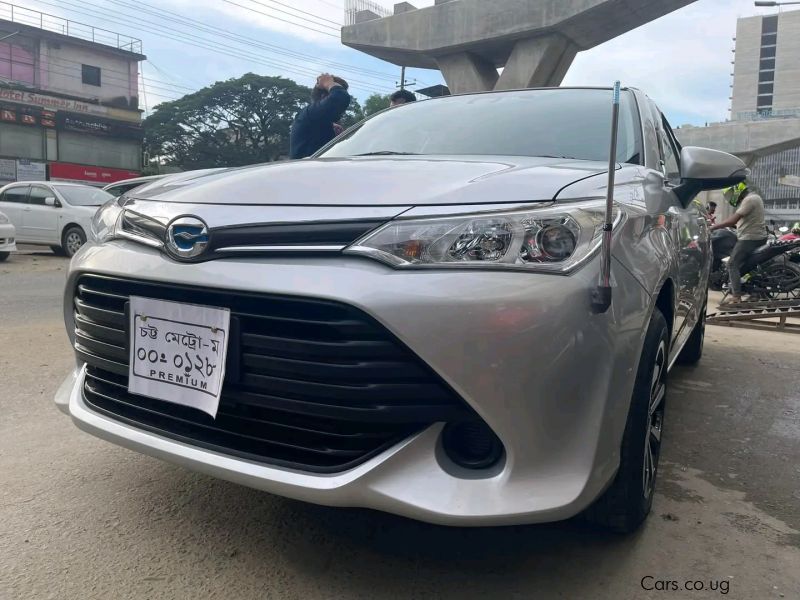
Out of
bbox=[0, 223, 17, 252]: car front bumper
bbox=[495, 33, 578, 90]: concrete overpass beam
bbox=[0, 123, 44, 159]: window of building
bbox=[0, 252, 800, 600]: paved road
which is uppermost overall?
bbox=[495, 33, 578, 90]: concrete overpass beam

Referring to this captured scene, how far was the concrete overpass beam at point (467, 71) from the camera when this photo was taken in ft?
72.2

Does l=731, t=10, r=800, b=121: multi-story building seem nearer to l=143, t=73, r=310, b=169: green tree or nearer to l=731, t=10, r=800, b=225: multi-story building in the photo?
l=731, t=10, r=800, b=225: multi-story building

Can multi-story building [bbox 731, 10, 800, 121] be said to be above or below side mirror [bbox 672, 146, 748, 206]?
above

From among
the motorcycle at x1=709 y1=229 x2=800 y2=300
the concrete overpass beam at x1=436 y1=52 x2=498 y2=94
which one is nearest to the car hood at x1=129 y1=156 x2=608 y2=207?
the motorcycle at x1=709 y1=229 x2=800 y2=300

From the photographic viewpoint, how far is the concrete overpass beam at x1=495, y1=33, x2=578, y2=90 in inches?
784

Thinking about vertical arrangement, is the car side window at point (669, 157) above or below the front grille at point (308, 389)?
above

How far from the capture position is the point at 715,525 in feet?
6.81

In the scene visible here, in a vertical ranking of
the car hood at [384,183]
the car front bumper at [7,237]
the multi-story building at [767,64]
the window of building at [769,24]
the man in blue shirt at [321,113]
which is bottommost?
the car front bumper at [7,237]

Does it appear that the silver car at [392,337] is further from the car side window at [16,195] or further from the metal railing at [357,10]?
the metal railing at [357,10]

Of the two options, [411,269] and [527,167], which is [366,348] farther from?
[527,167]

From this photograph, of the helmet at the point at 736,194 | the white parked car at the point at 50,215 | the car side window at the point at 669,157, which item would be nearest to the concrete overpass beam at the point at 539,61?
the helmet at the point at 736,194

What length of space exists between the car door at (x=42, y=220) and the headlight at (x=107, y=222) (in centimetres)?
1021

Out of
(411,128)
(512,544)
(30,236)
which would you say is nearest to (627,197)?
(512,544)

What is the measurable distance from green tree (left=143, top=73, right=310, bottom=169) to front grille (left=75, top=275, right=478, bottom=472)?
42.3m
